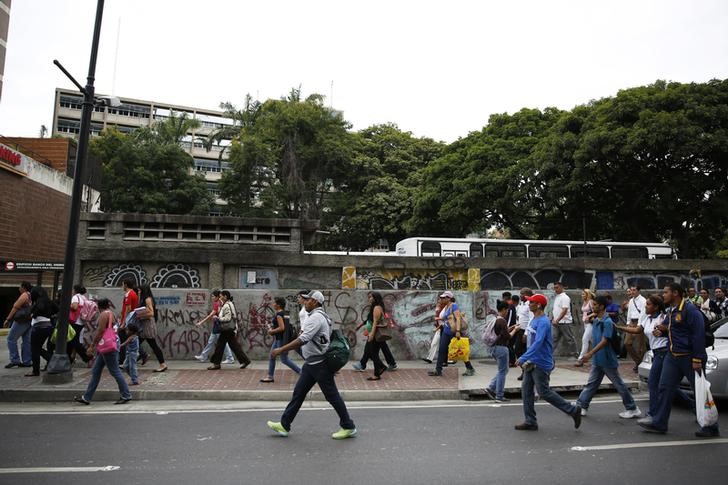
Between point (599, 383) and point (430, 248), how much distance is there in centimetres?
1577

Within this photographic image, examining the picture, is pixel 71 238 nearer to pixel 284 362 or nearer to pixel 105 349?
pixel 105 349

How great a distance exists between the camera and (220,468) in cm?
482

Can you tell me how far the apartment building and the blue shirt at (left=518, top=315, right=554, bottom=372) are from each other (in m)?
54.0

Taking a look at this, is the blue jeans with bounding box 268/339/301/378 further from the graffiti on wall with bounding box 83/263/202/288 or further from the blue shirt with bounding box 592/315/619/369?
the graffiti on wall with bounding box 83/263/202/288

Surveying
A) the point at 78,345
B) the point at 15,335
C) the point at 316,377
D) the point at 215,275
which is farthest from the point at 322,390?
the point at 215,275

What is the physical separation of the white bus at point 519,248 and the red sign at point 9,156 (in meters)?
16.5

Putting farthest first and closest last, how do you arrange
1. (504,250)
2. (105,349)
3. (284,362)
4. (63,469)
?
(504,250), (284,362), (105,349), (63,469)

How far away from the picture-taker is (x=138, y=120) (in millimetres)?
62781

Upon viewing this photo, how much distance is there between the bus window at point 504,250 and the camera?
76.5 ft

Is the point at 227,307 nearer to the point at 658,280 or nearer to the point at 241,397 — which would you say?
the point at 241,397

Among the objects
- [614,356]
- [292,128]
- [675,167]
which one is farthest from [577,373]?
[292,128]

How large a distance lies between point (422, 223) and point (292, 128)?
36.0 ft

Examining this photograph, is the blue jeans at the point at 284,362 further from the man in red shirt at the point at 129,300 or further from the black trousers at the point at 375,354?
the man in red shirt at the point at 129,300

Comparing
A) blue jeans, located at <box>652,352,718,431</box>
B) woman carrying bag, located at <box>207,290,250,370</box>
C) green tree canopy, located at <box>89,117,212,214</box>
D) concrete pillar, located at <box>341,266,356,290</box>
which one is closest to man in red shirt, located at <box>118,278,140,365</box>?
woman carrying bag, located at <box>207,290,250,370</box>
